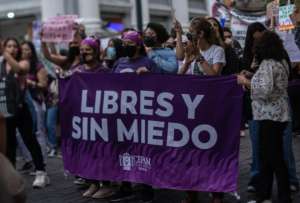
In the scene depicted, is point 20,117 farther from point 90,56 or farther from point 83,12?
point 83,12

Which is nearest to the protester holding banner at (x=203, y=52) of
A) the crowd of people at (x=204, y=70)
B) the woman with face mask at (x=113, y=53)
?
the crowd of people at (x=204, y=70)

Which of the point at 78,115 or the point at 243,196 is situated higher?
the point at 78,115

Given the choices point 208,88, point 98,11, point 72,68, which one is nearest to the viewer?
point 208,88

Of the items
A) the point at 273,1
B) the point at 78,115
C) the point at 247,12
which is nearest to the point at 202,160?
the point at 78,115

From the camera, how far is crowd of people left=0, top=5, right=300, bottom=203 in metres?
5.58

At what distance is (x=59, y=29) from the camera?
1256 cm

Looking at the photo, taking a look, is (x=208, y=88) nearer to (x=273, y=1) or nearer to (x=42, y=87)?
(x=273, y=1)

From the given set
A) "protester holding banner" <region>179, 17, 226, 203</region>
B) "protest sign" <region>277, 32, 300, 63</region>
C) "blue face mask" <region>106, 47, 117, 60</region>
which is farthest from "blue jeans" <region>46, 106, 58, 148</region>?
"protester holding banner" <region>179, 17, 226, 203</region>

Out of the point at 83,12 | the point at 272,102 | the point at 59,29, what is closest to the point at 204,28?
the point at 272,102

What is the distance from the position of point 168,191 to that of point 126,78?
1408mm

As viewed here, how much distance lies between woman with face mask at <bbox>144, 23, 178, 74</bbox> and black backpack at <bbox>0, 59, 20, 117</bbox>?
157cm

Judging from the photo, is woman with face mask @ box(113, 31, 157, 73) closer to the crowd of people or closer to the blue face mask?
the crowd of people

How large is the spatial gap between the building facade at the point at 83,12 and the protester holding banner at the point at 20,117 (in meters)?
12.9

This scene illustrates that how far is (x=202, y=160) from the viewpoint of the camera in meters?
5.88
